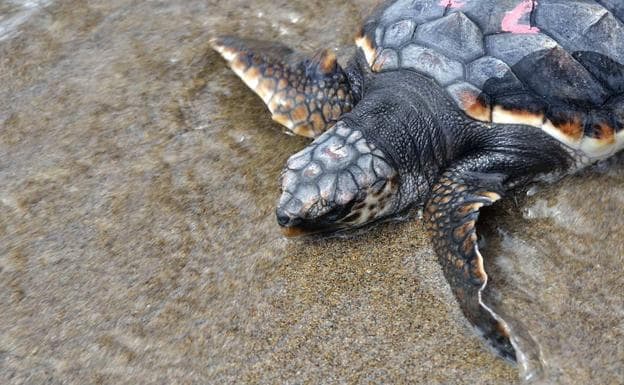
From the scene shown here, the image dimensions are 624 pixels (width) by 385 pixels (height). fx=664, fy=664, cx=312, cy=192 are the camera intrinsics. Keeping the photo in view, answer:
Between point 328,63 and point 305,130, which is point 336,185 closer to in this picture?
point 305,130

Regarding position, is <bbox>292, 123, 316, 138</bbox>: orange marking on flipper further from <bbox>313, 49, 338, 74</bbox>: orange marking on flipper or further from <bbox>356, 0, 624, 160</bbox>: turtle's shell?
<bbox>356, 0, 624, 160</bbox>: turtle's shell

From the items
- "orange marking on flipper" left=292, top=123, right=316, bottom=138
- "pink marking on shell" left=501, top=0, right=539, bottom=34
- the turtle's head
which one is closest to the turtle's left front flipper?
the turtle's head

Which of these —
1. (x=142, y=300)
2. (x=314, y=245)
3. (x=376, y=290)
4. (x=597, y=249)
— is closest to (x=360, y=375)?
(x=376, y=290)

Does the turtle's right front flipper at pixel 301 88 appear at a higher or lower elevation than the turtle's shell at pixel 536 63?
lower

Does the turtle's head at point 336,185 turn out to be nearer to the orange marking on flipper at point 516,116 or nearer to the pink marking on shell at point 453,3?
the orange marking on flipper at point 516,116

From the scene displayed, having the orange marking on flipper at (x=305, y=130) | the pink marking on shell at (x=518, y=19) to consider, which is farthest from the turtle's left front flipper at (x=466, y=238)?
the orange marking on flipper at (x=305, y=130)

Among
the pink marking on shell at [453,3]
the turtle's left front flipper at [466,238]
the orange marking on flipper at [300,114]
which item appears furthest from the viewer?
the orange marking on flipper at [300,114]

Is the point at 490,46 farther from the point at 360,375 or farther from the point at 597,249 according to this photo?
the point at 360,375

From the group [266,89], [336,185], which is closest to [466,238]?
[336,185]
